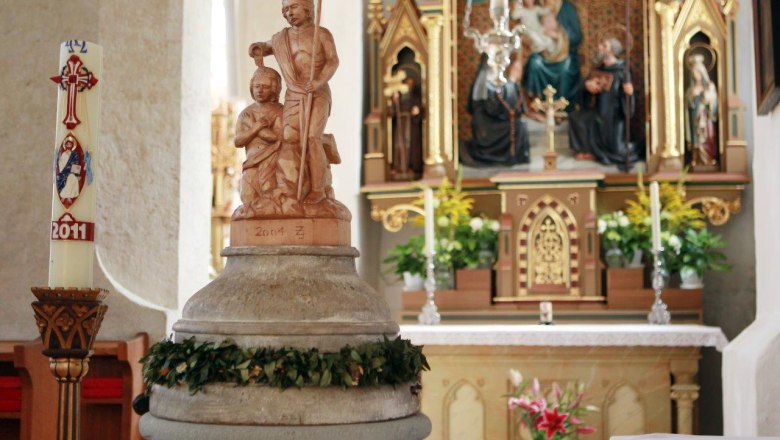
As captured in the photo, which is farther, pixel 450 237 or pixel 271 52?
pixel 450 237

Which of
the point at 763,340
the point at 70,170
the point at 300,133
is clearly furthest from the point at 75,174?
the point at 763,340

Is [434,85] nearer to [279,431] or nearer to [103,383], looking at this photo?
[103,383]

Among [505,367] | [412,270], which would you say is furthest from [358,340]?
[412,270]

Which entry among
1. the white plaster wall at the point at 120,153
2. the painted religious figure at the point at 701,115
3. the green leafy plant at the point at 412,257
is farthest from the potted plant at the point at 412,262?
the white plaster wall at the point at 120,153

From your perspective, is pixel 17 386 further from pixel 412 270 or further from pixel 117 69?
pixel 412 270

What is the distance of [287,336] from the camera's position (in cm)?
402

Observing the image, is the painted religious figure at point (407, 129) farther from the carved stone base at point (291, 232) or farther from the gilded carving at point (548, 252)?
the carved stone base at point (291, 232)

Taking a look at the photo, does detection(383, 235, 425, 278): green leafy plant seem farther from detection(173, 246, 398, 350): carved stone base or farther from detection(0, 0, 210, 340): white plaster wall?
detection(173, 246, 398, 350): carved stone base

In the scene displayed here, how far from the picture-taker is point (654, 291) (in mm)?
8820

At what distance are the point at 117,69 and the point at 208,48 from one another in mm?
625

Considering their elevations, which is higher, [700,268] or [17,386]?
[700,268]

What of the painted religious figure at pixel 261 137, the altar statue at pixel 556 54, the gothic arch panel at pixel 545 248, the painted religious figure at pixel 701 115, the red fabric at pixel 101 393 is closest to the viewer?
the painted religious figure at pixel 261 137

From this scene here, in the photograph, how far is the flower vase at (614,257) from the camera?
908 cm

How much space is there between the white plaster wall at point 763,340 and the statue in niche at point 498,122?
3.76 metres
